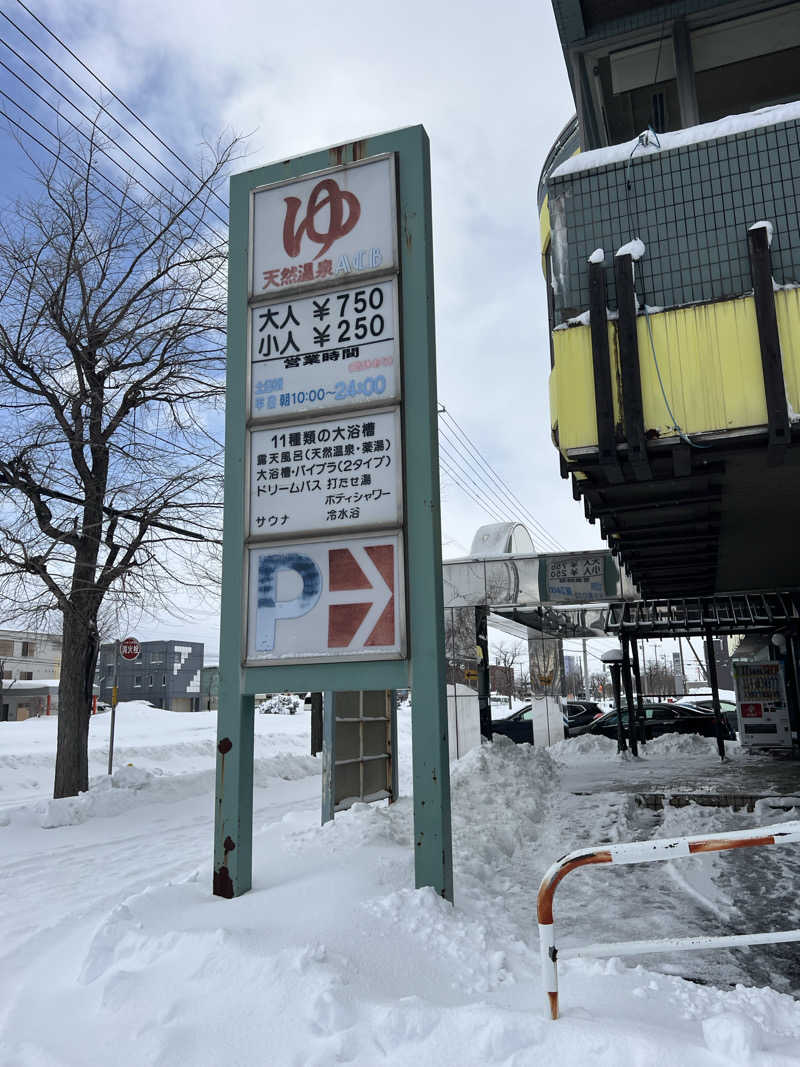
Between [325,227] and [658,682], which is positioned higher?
[325,227]

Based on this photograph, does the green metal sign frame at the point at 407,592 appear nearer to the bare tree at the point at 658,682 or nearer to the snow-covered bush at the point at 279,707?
the snow-covered bush at the point at 279,707

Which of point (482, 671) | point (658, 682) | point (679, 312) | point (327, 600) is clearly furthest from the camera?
point (658, 682)

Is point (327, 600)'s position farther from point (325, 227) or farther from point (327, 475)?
point (325, 227)

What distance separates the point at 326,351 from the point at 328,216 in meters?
1.18

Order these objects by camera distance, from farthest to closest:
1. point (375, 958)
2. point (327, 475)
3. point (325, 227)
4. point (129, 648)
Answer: point (129, 648) < point (325, 227) < point (327, 475) < point (375, 958)

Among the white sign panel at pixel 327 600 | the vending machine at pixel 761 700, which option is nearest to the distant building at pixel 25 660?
the vending machine at pixel 761 700

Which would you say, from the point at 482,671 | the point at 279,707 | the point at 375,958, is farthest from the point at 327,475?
the point at 279,707

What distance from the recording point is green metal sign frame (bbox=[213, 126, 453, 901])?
5.01m

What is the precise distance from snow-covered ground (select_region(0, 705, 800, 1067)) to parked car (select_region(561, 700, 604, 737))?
15332mm

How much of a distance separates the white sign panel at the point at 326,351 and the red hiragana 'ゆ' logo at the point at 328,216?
499 mm

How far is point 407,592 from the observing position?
5.25 metres

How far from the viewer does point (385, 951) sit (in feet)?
13.1

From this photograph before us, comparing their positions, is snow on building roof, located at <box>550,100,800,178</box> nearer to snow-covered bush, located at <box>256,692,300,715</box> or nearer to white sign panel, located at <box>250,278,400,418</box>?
white sign panel, located at <box>250,278,400,418</box>

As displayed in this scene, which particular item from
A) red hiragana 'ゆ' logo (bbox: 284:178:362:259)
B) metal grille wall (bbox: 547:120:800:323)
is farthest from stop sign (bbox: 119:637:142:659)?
metal grille wall (bbox: 547:120:800:323)
